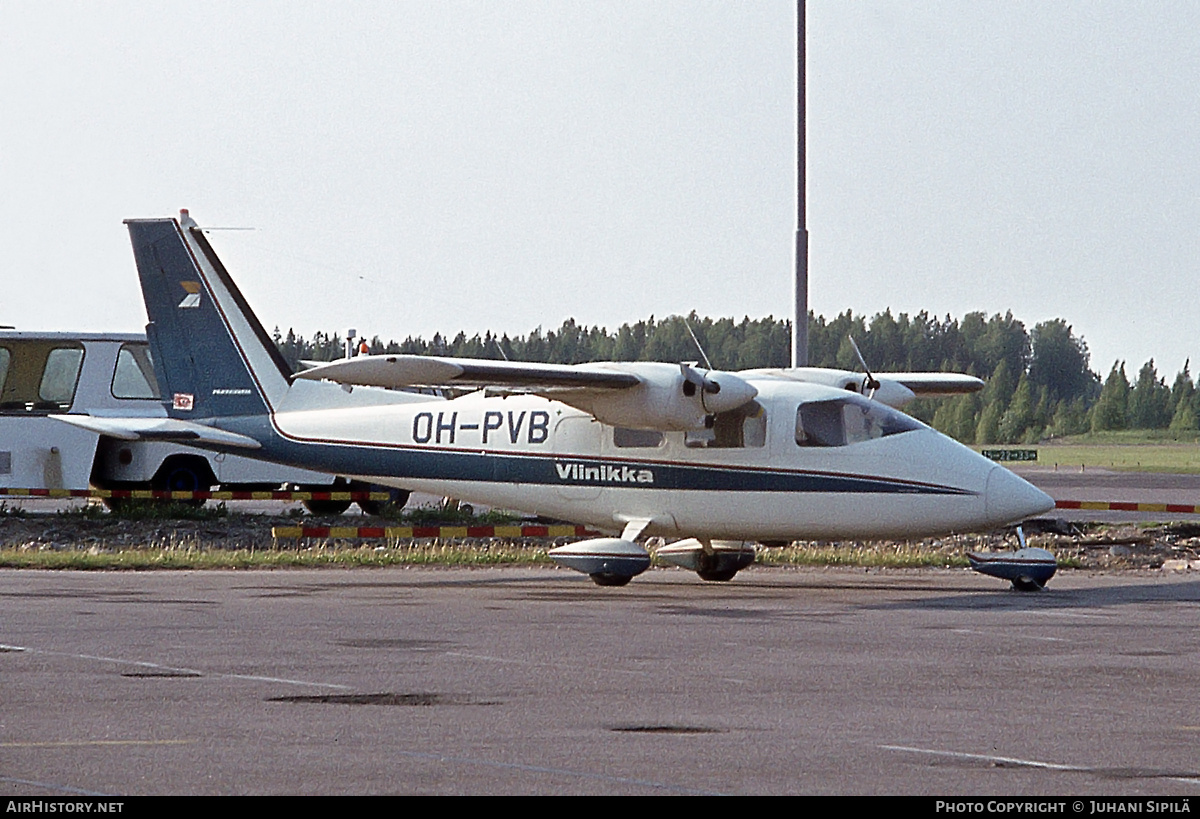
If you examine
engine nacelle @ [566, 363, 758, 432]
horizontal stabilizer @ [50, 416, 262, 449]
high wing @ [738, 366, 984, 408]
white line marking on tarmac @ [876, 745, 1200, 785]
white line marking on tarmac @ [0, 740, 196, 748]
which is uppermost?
high wing @ [738, 366, 984, 408]

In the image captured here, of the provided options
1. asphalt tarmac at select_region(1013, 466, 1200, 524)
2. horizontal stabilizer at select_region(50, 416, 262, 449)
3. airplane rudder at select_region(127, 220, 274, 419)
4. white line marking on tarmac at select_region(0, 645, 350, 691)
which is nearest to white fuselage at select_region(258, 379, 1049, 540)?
horizontal stabilizer at select_region(50, 416, 262, 449)

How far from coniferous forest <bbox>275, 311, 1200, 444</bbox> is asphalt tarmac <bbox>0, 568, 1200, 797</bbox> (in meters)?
96.5

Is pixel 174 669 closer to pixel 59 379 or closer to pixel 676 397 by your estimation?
pixel 676 397

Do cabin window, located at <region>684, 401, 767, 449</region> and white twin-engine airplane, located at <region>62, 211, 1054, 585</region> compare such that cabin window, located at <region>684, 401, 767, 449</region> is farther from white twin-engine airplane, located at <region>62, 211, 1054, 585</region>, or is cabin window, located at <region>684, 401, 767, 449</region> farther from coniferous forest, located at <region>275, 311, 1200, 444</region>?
coniferous forest, located at <region>275, 311, 1200, 444</region>

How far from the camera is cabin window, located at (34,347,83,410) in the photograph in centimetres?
3005

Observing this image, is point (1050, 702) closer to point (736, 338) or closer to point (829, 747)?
point (829, 747)

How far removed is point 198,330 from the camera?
2367 centimetres

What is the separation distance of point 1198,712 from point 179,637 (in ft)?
25.9

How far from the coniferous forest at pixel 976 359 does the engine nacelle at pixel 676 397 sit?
9315 cm

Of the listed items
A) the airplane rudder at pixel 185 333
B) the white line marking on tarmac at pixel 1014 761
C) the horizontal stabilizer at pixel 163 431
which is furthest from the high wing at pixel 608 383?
the white line marking on tarmac at pixel 1014 761

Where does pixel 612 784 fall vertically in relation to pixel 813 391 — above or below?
below

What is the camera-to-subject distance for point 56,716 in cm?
947

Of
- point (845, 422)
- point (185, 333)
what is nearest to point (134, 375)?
point (185, 333)
